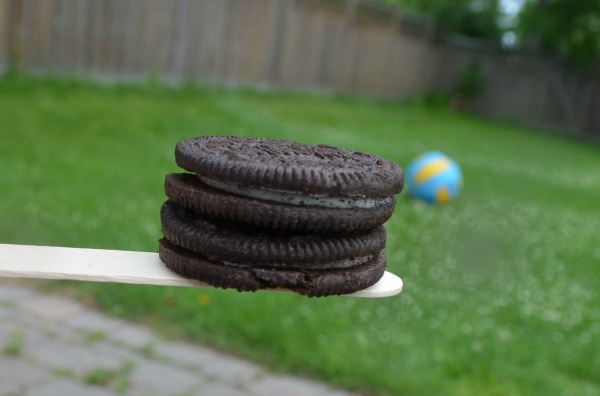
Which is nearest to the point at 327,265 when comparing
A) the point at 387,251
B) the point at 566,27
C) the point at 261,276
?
the point at 261,276

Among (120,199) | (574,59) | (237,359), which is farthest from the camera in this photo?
(574,59)

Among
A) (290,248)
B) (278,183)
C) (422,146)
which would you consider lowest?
(422,146)

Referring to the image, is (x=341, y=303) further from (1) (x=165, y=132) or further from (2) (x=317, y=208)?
(1) (x=165, y=132)

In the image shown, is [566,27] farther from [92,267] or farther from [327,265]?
[92,267]

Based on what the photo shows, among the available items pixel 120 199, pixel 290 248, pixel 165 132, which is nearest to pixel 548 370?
pixel 290 248

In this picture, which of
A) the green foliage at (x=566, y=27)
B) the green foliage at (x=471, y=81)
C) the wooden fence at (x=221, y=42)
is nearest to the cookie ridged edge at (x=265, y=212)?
the wooden fence at (x=221, y=42)

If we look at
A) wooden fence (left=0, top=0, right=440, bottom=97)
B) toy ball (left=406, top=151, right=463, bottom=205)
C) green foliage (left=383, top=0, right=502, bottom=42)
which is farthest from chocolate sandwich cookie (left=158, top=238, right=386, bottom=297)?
green foliage (left=383, top=0, right=502, bottom=42)

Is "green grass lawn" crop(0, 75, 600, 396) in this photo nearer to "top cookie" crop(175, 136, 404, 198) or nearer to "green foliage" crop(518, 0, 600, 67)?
"top cookie" crop(175, 136, 404, 198)
